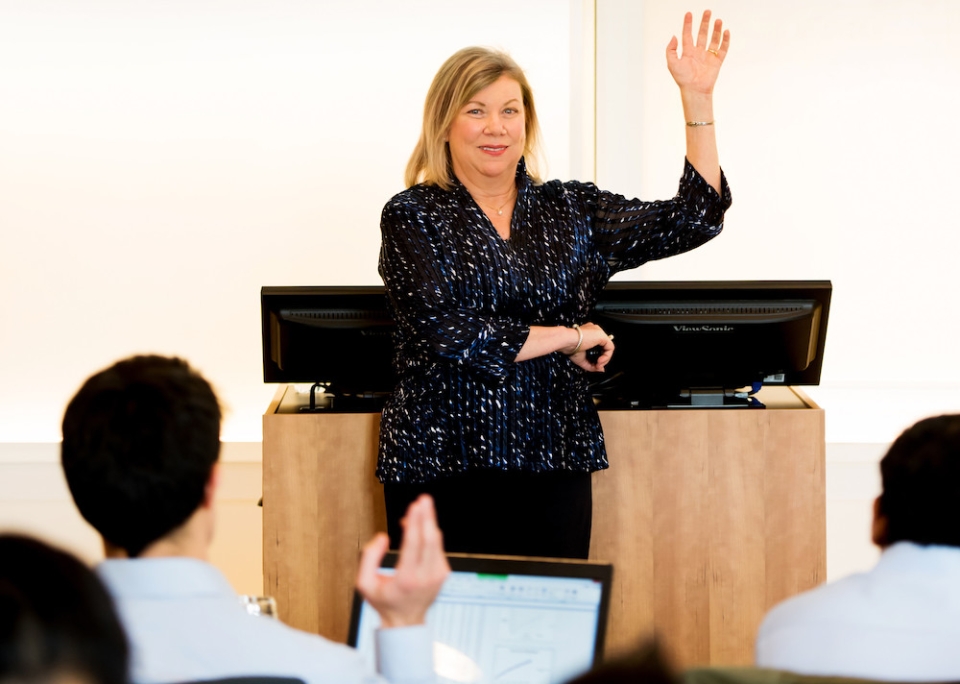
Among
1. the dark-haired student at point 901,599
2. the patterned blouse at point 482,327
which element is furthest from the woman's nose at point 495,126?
the dark-haired student at point 901,599

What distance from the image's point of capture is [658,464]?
2.77 meters

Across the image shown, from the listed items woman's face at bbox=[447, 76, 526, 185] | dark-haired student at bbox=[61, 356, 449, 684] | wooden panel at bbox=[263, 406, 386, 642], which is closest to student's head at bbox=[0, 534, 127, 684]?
dark-haired student at bbox=[61, 356, 449, 684]

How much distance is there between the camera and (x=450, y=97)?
254 centimetres

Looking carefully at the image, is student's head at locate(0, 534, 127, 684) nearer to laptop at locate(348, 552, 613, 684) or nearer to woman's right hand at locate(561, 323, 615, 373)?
laptop at locate(348, 552, 613, 684)

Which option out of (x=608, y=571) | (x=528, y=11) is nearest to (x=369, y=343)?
(x=608, y=571)

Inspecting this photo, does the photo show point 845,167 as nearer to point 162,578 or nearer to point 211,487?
point 211,487

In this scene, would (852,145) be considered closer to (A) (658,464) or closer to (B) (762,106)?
→ (B) (762,106)

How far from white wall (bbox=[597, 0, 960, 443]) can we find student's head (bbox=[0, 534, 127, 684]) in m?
3.68

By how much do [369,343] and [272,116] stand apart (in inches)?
73.0

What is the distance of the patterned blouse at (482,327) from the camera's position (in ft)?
7.94

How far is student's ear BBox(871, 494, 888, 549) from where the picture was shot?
4.61 ft

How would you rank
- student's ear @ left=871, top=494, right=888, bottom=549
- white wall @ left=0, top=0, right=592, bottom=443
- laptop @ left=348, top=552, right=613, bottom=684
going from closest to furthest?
student's ear @ left=871, top=494, right=888, bottom=549 < laptop @ left=348, top=552, right=613, bottom=684 < white wall @ left=0, top=0, right=592, bottom=443

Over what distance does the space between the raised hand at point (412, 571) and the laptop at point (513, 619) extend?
34 centimetres

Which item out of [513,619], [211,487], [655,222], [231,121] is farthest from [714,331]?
[231,121]
